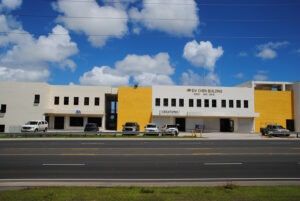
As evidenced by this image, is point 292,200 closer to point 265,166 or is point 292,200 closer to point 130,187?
point 130,187

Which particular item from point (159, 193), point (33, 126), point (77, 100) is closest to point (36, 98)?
point (77, 100)

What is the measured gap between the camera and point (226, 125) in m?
45.3

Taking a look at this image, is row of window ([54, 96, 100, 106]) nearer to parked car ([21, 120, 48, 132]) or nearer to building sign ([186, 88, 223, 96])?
parked car ([21, 120, 48, 132])

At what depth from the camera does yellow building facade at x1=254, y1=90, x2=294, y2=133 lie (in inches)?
1757

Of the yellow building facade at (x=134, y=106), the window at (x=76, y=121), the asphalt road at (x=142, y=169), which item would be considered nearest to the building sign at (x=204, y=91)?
the yellow building facade at (x=134, y=106)

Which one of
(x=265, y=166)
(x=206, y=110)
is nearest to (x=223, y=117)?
(x=206, y=110)

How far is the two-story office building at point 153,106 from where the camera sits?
41344 mm

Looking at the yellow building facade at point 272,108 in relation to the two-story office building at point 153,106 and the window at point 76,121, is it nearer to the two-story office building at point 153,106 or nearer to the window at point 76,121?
the two-story office building at point 153,106

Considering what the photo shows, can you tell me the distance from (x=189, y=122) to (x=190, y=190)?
3723cm

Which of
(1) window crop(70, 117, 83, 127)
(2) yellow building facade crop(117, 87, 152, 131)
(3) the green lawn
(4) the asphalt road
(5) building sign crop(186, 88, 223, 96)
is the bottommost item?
(4) the asphalt road

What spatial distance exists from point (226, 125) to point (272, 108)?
8939mm

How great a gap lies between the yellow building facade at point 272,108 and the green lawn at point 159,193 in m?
40.8

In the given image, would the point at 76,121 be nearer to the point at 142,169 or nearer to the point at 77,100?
the point at 77,100

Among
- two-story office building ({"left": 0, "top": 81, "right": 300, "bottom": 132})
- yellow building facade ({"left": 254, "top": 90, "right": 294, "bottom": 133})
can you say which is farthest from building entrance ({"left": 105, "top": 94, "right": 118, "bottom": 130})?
yellow building facade ({"left": 254, "top": 90, "right": 294, "bottom": 133})
